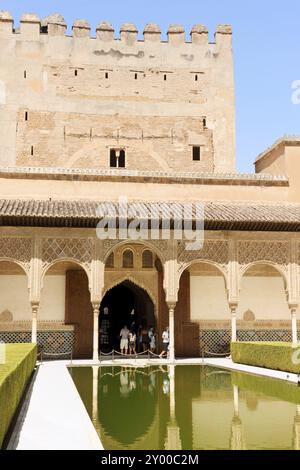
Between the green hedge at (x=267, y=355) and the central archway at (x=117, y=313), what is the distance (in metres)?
5.12

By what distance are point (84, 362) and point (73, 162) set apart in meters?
10.5

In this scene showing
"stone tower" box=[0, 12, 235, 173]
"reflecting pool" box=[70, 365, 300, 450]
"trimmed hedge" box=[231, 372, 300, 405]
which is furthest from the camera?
"stone tower" box=[0, 12, 235, 173]

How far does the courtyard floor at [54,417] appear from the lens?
5758 millimetres

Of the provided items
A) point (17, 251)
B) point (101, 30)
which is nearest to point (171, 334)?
point (17, 251)

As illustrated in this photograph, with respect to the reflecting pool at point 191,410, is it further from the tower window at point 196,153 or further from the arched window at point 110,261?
the tower window at point 196,153

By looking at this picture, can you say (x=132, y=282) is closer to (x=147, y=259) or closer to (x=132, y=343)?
(x=147, y=259)

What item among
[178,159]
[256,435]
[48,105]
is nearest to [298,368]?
[256,435]

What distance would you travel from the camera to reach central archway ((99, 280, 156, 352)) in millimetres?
20188

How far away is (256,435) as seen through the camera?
616 centimetres

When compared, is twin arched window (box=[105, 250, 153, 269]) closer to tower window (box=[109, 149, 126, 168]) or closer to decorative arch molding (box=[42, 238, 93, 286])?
decorative arch molding (box=[42, 238, 93, 286])

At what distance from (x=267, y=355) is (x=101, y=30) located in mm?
16397

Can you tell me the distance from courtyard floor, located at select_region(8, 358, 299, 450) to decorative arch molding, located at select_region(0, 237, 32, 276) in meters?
3.55

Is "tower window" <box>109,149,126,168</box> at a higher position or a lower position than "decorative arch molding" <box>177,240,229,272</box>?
higher

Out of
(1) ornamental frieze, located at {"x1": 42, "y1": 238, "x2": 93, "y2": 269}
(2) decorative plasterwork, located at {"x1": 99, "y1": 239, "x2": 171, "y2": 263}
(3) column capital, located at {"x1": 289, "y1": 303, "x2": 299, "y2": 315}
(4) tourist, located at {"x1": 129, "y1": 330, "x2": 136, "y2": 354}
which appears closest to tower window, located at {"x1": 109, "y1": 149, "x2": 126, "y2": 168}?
(4) tourist, located at {"x1": 129, "y1": 330, "x2": 136, "y2": 354}
